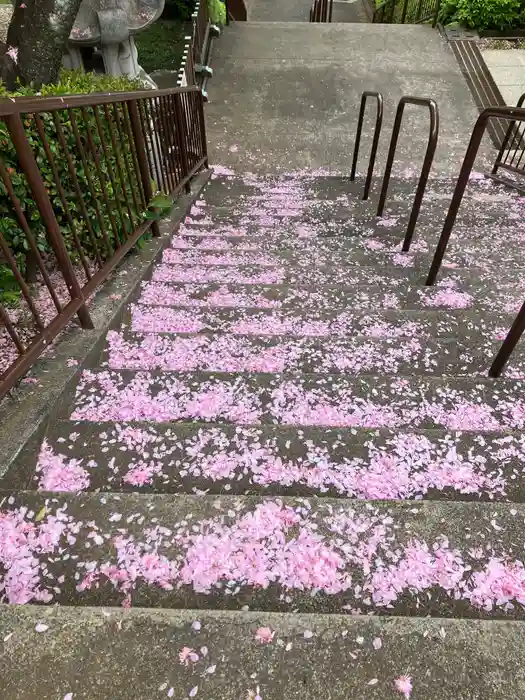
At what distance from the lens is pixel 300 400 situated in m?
2.11

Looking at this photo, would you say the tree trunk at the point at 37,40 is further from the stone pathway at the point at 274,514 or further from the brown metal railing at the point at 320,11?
the brown metal railing at the point at 320,11

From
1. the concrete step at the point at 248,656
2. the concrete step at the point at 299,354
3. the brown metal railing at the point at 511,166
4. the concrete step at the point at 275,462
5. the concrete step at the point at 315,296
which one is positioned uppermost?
the concrete step at the point at 248,656

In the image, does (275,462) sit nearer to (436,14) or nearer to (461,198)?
(461,198)

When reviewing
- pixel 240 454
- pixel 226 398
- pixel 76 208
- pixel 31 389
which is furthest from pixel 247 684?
pixel 76 208

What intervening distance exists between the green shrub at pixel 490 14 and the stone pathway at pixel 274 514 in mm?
10368

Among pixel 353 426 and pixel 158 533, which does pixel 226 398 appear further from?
pixel 158 533

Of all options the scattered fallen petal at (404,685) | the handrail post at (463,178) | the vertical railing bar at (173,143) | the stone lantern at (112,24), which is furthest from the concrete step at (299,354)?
the stone lantern at (112,24)

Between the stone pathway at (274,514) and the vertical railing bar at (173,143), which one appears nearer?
the stone pathway at (274,514)

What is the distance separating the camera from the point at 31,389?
6.40 ft

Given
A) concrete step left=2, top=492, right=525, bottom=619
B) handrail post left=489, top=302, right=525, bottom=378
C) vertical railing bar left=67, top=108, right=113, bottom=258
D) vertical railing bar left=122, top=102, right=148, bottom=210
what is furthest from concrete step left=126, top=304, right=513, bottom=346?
concrete step left=2, top=492, right=525, bottom=619

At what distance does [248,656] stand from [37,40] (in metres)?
6.11

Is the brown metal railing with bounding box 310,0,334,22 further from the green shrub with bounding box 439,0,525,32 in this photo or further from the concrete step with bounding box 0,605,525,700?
the concrete step with bounding box 0,605,525,700

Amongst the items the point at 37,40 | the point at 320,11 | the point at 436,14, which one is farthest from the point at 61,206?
the point at 320,11

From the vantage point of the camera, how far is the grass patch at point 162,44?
1013cm
